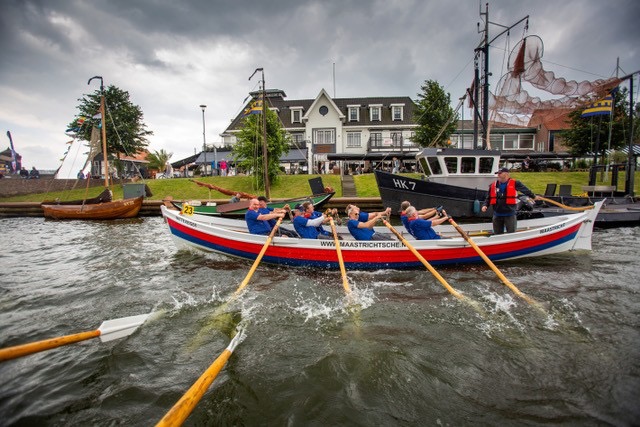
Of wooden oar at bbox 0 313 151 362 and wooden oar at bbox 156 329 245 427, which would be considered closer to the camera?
wooden oar at bbox 156 329 245 427

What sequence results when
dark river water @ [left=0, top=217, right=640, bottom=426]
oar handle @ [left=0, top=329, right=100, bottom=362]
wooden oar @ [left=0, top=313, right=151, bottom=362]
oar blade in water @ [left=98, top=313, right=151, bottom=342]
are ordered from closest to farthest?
oar handle @ [left=0, top=329, right=100, bottom=362]
wooden oar @ [left=0, top=313, right=151, bottom=362]
dark river water @ [left=0, top=217, right=640, bottom=426]
oar blade in water @ [left=98, top=313, right=151, bottom=342]


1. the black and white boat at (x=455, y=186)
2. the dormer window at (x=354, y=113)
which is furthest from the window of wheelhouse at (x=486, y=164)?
the dormer window at (x=354, y=113)

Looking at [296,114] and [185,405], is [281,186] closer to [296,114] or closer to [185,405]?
[296,114]

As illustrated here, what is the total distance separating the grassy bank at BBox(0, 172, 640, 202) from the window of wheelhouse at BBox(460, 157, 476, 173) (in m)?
8.70

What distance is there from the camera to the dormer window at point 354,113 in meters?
39.1

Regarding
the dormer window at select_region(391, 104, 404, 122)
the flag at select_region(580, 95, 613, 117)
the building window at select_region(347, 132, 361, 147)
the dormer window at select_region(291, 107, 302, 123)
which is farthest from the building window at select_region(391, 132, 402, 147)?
the flag at select_region(580, 95, 613, 117)

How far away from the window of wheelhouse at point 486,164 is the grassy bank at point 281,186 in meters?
9.11

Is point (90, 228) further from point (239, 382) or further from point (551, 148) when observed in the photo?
point (551, 148)

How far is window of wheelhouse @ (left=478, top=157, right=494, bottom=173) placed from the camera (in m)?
16.4

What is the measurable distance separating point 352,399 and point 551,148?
46.1 meters

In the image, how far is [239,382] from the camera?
408 centimetres

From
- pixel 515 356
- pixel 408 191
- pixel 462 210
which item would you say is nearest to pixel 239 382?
pixel 515 356

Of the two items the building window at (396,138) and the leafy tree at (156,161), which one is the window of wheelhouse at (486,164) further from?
the leafy tree at (156,161)

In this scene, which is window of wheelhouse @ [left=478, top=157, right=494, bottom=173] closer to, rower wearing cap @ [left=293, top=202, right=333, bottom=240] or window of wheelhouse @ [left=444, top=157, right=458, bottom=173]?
window of wheelhouse @ [left=444, top=157, right=458, bottom=173]
